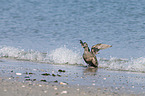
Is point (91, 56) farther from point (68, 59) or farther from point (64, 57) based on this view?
point (64, 57)

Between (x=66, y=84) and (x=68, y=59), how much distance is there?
16.6 ft

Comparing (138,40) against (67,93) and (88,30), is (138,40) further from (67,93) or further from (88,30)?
(67,93)

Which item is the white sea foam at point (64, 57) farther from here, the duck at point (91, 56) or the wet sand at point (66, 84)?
the wet sand at point (66, 84)

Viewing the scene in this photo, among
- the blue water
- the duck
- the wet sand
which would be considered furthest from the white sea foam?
the wet sand

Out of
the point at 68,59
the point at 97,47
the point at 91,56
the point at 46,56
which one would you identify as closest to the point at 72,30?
the point at 46,56

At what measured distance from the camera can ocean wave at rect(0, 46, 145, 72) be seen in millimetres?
11445

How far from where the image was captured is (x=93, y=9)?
29406mm

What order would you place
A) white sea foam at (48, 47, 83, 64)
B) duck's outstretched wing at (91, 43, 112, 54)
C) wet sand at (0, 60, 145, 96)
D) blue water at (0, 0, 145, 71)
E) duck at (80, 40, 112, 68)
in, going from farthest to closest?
blue water at (0, 0, 145, 71)
white sea foam at (48, 47, 83, 64)
duck's outstretched wing at (91, 43, 112, 54)
duck at (80, 40, 112, 68)
wet sand at (0, 60, 145, 96)

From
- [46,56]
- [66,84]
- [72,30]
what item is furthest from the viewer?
[72,30]

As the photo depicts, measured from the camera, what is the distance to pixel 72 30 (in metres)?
21.7

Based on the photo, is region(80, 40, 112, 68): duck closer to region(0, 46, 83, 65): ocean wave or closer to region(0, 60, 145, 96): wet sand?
region(0, 46, 83, 65): ocean wave

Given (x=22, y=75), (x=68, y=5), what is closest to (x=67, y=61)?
(x=22, y=75)

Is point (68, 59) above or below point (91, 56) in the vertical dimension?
below

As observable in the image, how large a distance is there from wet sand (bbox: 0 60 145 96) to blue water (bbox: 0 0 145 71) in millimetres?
2470
